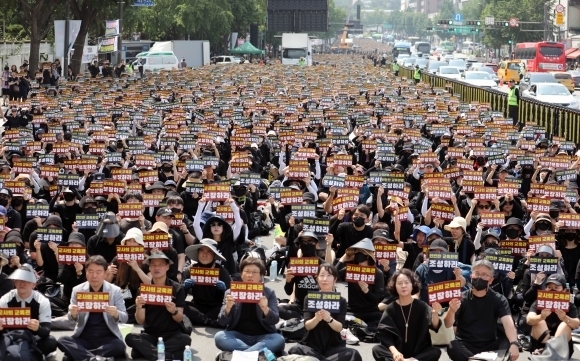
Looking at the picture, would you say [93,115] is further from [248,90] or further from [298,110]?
[248,90]

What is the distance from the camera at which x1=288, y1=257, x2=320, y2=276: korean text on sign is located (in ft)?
43.1

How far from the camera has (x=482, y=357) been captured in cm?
1164

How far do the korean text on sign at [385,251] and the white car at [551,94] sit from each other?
104ft

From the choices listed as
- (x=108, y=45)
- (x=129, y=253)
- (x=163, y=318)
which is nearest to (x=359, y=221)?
(x=129, y=253)

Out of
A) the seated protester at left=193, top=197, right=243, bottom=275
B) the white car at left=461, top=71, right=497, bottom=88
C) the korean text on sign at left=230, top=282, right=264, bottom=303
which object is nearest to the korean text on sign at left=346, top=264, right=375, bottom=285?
the korean text on sign at left=230, top=282, right=264, bottom=303

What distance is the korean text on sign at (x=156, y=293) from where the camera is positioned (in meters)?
11.8

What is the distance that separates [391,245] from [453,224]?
99 cm

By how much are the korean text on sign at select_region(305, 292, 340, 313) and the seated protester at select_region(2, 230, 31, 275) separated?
3393 millimetres

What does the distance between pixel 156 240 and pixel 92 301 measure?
2.59 m

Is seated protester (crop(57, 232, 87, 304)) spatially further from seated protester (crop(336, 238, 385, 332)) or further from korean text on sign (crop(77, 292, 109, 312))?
seated protester (crop(336, 238, 385, 332))

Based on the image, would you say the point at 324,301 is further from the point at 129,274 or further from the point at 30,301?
the point at 129,274

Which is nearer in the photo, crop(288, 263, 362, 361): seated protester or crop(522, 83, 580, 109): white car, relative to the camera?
crop(288, 263, 362, 361): seated protester

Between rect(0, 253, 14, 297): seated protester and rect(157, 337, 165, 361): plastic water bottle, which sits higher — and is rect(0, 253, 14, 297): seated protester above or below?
above

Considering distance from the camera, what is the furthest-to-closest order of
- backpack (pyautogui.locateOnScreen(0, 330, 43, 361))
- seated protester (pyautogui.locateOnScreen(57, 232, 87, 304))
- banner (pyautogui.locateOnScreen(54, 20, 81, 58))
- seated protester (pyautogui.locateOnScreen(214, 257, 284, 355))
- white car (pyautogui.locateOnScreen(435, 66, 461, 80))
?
white car (pyautogui.locateOnScreen(435, 66, 461, 80))
banner (pyautogui.locateOnScreen(54, 20, 81, 58))
seated protester (pyautogui.locateOnScreen(57, 232, 87, 304))
seated protester (pyautogui.locateOnScreen(214, 257, 284, 355))
backpack (pyautogui.locateOnScreen(0, 330, 43, 361))
